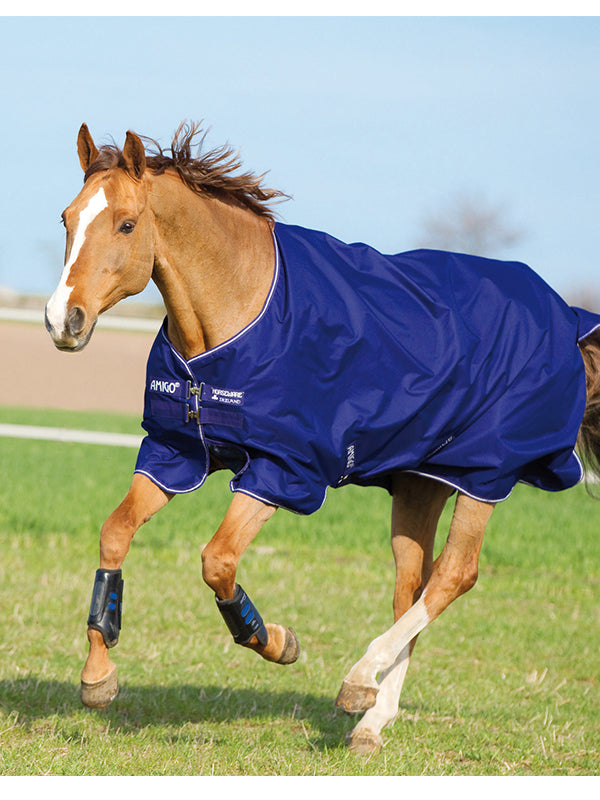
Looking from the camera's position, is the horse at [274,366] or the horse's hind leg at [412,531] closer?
the horse at [274,366]

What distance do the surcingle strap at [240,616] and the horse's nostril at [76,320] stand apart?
3.74 feet

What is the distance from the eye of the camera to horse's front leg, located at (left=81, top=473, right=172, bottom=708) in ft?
12.6

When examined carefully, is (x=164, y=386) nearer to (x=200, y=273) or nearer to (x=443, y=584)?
(x=200, y=273)

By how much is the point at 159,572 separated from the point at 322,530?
6.47 feet

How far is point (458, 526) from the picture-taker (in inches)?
184

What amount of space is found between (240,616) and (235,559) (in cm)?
26

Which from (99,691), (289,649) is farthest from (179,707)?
(99,691)

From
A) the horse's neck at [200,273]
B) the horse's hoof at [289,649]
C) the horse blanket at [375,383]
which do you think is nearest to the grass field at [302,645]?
the horse's hoof at [289,649]

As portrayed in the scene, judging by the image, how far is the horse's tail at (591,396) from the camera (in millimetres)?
4957

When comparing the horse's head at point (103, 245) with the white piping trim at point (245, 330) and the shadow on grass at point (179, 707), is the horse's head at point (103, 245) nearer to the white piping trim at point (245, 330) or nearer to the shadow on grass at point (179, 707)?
the white piping trim at point (245, 330)

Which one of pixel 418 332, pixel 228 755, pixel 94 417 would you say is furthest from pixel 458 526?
pixel 94 417

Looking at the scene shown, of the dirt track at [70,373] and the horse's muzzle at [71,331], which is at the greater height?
the horse's muzzle at [71,331]

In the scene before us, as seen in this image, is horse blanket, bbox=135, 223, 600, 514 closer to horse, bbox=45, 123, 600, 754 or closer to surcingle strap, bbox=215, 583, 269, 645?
horse, bbox=45, 123, 600, 754

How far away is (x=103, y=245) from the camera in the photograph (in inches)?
138
